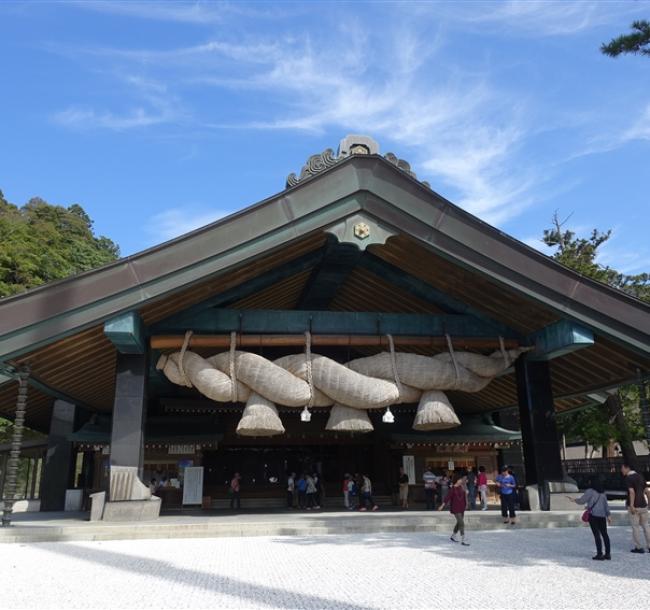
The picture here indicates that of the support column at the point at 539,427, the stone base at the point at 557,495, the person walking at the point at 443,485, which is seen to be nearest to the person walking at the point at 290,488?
the person walking at the point at 443,485

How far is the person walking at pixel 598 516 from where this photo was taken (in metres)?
7.60

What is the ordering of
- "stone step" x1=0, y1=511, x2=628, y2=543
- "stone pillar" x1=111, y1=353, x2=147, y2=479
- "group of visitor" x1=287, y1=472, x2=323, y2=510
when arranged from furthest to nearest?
"group of visitor" x1=287, y1=472, x2=323, y2=510
"stone pillar" x1=111, y1=353, x2=147, y2=479
"stone step" x1=0, y1=511, x2=628, y2=543

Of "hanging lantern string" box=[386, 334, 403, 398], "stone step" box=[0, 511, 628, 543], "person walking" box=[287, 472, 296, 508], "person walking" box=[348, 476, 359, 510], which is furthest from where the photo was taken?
"person walking" box=[287, 472, 296, 508]

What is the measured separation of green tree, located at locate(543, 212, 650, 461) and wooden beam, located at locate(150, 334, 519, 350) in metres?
10.4

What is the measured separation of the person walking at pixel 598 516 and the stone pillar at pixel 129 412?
841 centimetres

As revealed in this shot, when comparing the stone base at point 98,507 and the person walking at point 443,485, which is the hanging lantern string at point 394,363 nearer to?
the person walking at point 443,485

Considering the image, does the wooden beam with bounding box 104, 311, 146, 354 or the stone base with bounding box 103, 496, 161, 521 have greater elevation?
the wooden beam with bounding box 104, 311, 146, 354

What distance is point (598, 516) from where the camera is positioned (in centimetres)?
780

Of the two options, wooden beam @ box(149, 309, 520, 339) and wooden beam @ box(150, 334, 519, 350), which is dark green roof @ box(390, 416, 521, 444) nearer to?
wooden beam @ box(150, 334, 519, 350)

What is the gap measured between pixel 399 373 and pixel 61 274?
105ft

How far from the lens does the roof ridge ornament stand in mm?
12656

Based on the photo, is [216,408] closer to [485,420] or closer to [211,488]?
[211,488]

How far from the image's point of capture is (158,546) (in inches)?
351

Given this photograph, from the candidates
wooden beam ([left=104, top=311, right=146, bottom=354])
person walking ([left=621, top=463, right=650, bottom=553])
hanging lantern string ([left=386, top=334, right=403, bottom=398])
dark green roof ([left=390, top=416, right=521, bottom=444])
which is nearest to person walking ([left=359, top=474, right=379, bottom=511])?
dark green roof ([left=390, top=416, right=521, bottom=444])
